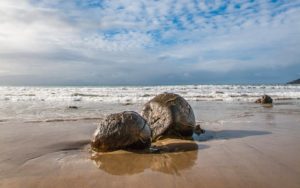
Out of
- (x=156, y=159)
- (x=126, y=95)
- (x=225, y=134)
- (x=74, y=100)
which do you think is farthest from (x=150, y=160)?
(x=126, y=95)

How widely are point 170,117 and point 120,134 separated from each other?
1.78 meters

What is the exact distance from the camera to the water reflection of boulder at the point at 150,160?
4.30 meters

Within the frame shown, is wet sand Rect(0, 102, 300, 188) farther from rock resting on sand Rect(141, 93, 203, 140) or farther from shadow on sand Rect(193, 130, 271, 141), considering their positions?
rock resting on sand Rect(141, 93, 203, 140)

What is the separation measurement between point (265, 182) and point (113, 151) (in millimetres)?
2657

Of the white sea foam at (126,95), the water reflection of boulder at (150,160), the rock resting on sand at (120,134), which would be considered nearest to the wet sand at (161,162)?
the water reflection of boulder at (150,160)


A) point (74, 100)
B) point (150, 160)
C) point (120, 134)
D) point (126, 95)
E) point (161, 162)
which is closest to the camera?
point (161, 162)

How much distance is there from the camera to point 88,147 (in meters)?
5.88

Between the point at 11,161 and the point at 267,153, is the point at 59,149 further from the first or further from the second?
the point at 267,153

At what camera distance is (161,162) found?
184 inches

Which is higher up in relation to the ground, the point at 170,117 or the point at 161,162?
the point at 170,117

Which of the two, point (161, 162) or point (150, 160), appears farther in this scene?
point (150, 160)

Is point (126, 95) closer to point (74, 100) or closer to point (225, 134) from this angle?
point (74, 100)

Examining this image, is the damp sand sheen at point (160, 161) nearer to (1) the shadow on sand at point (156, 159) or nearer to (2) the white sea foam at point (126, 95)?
(1) the shadow on sand at point (156, 159)

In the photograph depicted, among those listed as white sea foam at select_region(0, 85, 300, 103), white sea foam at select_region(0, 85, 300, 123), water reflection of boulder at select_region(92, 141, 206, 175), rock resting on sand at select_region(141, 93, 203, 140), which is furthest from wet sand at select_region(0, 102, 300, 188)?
white sea foam at select_region(0, 85, 300, 103)
